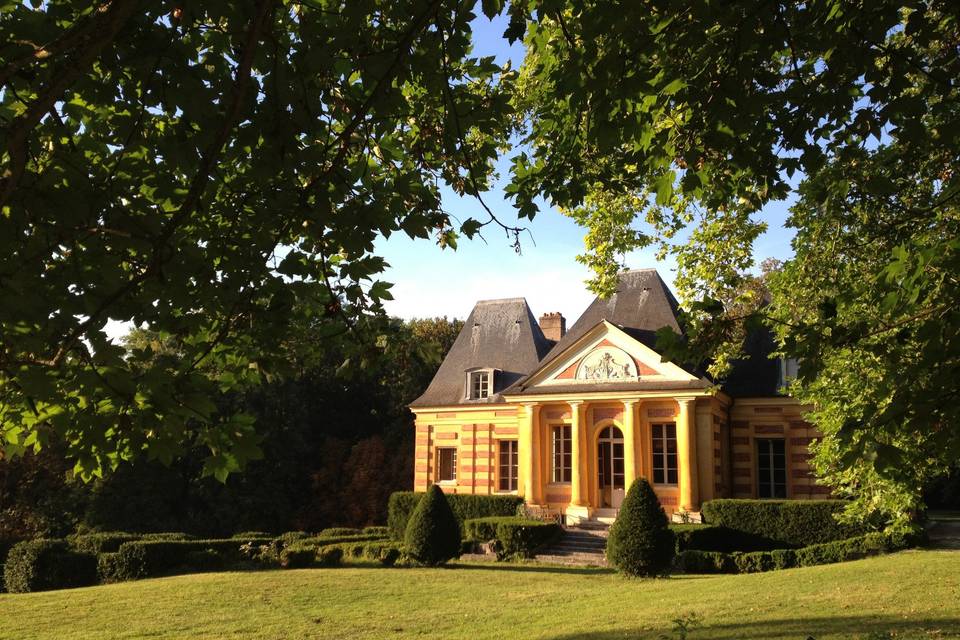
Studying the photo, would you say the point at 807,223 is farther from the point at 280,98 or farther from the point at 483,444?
the point at 483,444

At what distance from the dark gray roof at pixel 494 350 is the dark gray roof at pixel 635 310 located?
283 cm

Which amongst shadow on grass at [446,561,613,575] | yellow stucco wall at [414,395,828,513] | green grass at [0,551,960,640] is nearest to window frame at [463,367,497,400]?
yellow stucco wall at [414,395,828,513]

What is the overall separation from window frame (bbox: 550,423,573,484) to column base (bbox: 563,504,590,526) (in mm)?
1139

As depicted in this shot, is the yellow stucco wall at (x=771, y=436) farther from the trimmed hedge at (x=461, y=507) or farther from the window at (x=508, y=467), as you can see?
the window at (x=508, y=467)

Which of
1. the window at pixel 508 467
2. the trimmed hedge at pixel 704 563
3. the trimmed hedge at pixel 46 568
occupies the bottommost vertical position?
the trimmed hedge at pixel 46 568

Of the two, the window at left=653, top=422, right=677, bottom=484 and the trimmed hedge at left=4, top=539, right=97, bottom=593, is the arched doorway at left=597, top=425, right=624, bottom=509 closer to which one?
the window at left=653, top=422, right=677, bottom=484

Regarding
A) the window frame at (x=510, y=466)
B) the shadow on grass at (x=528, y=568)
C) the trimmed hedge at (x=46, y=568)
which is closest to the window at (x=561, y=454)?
the window frame at (x=510, y=466)

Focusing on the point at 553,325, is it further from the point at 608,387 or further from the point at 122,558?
the point at 122,558

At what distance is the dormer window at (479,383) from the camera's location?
86.2 feet

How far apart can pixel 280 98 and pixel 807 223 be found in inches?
348

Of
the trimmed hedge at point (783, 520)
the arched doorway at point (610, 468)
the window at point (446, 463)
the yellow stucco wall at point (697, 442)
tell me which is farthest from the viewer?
the window at point (446, 463)

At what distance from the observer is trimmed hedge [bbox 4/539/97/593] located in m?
17.4

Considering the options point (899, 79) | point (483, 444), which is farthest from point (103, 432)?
point (483, 444)

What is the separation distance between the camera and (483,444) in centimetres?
2570
